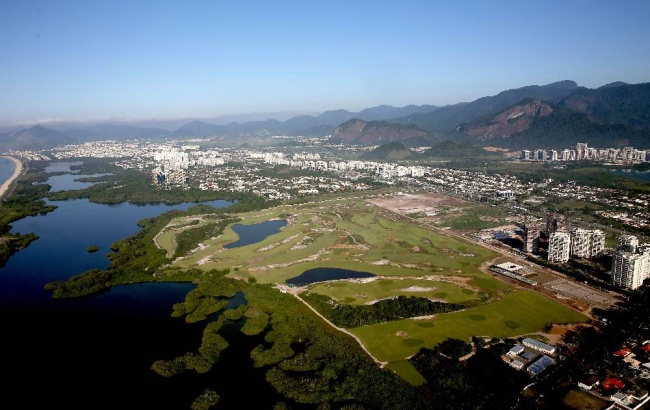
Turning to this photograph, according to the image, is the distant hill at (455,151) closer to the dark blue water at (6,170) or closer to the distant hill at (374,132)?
the distant hill at (374,132)

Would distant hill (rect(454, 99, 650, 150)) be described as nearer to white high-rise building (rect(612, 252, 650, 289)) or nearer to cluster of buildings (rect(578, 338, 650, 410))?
white high-rise building (rect(612, 252, 650, 289))

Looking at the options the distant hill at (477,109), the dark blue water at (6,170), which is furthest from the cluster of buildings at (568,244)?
the distant hill at (477,109)

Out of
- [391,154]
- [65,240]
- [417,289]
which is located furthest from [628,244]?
[391,154]

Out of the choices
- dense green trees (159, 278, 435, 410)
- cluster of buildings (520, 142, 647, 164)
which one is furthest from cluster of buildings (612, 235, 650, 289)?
cluster of buildings (520, 142, 647, 164)

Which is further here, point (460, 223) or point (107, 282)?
point (460, 223)

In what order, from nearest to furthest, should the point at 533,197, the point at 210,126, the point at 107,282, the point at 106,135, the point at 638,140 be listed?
the point at 107,282 → the point at 533,197 → the point at 638,140 → the point at 106,135 → the point at 210,126

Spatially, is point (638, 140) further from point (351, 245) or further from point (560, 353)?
point (560, 353)

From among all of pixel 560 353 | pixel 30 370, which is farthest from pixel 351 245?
pixel 30 370
